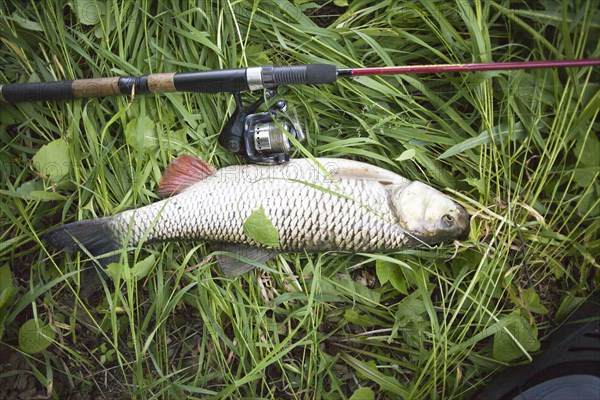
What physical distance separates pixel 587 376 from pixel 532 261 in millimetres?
507

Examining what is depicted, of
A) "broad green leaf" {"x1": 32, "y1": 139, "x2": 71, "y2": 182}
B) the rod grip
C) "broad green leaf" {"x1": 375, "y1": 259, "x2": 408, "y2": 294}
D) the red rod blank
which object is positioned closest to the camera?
the red rod blank

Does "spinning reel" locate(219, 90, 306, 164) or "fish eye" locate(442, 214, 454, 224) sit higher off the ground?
"spinning reel" locate(219, 90, 306, 164)

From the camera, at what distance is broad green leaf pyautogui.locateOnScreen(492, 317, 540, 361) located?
6.30ft

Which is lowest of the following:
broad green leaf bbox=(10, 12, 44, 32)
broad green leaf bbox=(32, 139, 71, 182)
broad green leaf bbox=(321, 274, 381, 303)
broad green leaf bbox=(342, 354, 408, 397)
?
broad green leaf bbox=(342, 354, 408, 397)

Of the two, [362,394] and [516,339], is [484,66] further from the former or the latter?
[362,394]

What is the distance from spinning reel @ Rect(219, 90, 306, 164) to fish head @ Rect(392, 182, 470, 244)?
52 centimetres

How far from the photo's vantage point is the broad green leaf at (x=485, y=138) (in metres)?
1.93

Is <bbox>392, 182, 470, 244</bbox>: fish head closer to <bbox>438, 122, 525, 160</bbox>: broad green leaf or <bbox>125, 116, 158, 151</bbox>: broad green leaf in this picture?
<bbox>438, 122, 525, 160</bbox>: broad green leaf

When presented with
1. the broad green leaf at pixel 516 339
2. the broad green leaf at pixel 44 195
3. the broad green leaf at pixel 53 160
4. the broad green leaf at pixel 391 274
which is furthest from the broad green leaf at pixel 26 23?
the broad green leaf at pixel 516 339

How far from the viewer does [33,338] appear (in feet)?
6.79

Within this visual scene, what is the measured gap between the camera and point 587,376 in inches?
72.4

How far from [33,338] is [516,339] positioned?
221 centimetres

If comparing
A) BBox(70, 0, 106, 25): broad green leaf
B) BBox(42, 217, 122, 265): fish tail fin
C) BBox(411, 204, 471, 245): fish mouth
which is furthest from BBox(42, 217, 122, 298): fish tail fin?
BBox(411, 204, 471, 245): fish mouth

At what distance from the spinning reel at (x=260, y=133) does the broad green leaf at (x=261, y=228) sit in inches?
10.1
